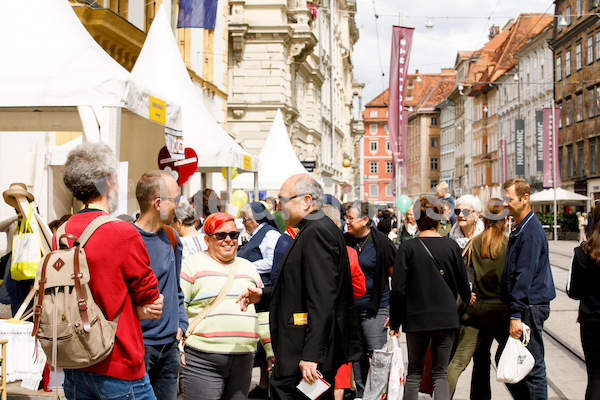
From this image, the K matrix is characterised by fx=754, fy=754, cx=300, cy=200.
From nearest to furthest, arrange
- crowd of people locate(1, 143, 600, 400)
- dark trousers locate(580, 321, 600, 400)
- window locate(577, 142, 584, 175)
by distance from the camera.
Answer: crowd of people locate(1, 143, 600, 400), dark trousers locate(580, 321, 600, 400), window locate(577, 142, 584, 175)

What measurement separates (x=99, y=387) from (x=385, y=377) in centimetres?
324

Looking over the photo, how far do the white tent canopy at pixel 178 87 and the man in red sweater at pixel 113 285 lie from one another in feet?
23.1

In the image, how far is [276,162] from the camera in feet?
59.8

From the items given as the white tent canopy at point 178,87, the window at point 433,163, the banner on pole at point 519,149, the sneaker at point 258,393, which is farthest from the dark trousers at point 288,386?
the window at point 433,163

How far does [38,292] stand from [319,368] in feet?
5.14

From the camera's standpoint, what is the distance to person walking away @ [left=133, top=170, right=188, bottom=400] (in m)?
4.15

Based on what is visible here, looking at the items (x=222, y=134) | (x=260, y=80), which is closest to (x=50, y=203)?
(x=222, y=134)

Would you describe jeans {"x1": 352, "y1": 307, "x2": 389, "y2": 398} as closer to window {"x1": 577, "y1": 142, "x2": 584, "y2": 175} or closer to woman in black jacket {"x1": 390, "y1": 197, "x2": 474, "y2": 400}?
woman in black jacket {"x1": 390, "y1": 197, "x2": 474, "y2": 400}

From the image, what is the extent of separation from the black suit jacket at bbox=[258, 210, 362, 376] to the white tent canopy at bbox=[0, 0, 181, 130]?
105 inches

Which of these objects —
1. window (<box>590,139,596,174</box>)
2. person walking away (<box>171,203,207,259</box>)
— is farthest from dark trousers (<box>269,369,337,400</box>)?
window (<box>590,139,596,174</box>)

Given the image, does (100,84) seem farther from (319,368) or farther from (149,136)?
(149,136)

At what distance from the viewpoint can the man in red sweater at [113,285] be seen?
317 centimetres

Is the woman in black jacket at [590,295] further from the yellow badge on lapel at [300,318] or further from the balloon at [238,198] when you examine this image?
the balloon at [238,198]

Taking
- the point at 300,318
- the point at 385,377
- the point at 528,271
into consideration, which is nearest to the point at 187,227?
the point at 385,377
